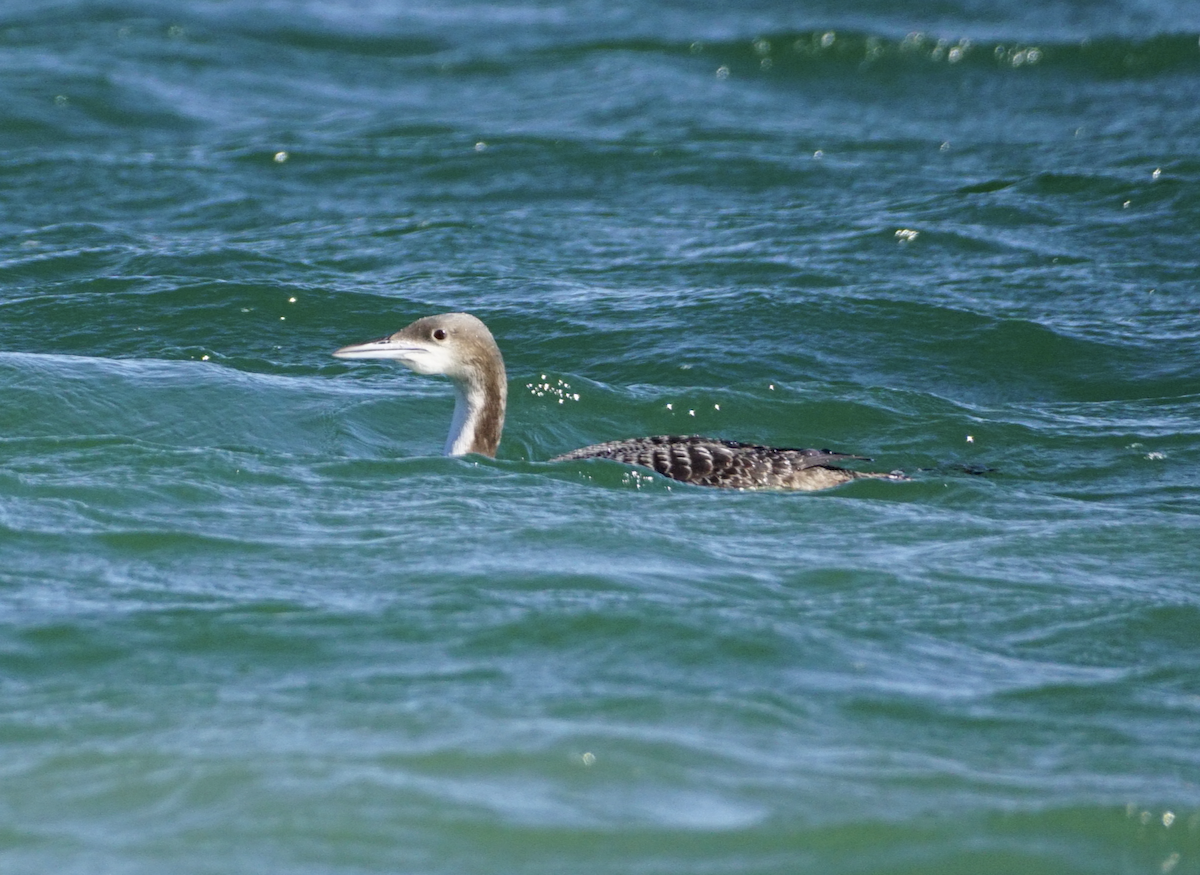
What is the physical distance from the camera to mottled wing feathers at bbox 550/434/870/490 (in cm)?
830

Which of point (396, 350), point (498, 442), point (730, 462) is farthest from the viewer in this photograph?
point (498, 442)

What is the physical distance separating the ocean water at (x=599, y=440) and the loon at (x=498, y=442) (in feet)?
0.82

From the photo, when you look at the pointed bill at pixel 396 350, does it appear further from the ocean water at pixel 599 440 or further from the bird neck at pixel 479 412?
the ocean water at pixel 599 440

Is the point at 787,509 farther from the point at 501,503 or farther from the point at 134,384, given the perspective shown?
the point at 134,384

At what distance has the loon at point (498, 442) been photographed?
833 centimetres

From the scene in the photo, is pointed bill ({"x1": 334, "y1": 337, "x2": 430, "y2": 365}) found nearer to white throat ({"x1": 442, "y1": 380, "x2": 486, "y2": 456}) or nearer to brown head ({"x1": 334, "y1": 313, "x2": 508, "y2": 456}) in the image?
brown head ({"x1": 334, "y1": 313, "x2": 508, "y2": 456})

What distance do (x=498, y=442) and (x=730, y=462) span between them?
148 cm

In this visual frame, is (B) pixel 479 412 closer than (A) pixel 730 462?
No

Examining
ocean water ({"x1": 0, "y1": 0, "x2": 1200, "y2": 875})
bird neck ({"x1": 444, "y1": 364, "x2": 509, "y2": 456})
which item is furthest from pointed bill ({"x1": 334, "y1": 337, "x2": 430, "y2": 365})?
ocean water ({"x1": 0, "y1": 0, "x2": 1200, "y2": 875})

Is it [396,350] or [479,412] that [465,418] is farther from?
[396,350]

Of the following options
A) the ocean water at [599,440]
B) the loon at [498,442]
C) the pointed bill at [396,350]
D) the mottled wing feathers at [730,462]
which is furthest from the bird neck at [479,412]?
the mottled wing feathers at [730,462]

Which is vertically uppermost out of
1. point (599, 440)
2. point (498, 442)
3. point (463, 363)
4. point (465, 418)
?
point (463, 363)

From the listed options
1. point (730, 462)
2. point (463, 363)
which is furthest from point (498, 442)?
point (730, 462)

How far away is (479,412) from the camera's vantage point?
359 inches
